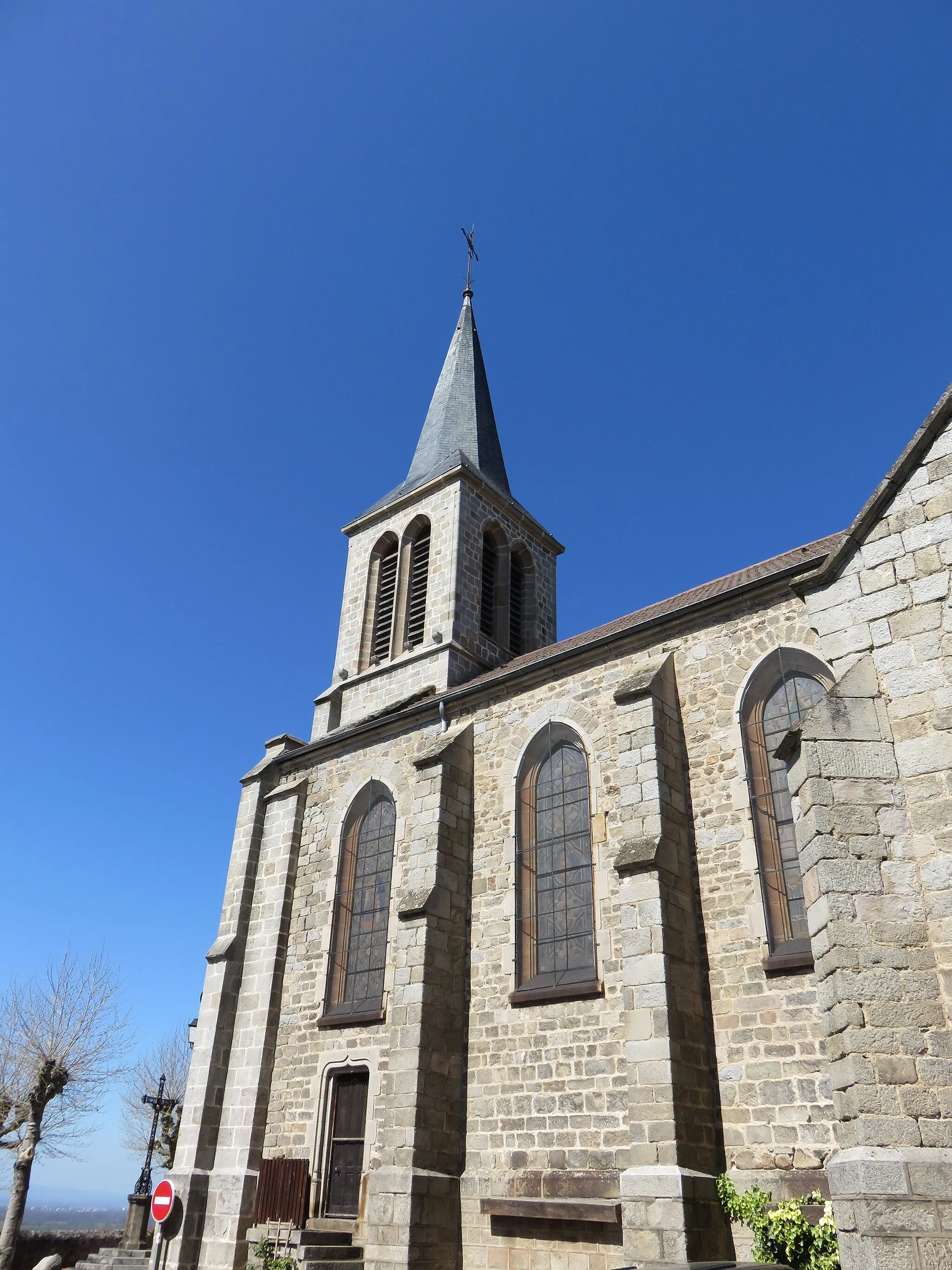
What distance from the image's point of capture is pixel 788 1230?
7609 millimetres

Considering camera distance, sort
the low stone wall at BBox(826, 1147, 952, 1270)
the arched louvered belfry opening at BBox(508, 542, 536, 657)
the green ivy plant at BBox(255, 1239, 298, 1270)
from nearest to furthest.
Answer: the low stone wall at BBox(826, 1147, 952, 1270) → the green ivy plant at BBox(255, 1239, 298, 1270) → the arched louvered belfry opening at BBox(508, 542, 536, 657)

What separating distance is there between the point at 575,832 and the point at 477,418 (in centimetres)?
1412

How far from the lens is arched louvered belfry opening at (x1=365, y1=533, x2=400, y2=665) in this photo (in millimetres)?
19297

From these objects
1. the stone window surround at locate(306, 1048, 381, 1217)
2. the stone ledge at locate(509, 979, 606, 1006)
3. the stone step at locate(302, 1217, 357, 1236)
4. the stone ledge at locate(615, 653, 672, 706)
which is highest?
the stone ledge at locate(615, 653, 672, 706)

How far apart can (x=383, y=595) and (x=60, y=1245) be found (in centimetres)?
Result: 1603

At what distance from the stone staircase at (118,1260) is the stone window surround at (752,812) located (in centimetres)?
1151

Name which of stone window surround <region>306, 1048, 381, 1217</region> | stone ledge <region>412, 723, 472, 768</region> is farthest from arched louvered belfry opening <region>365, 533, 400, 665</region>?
stone window surround <region>306, 1048, 381, 1217</region>

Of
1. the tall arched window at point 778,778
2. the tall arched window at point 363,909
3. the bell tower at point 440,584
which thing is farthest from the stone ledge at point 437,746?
the tall arched window at point 778,778

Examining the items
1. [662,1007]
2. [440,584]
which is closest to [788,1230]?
[662,1007]

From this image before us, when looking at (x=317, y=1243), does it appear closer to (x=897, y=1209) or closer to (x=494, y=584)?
(x=897, y=1209)

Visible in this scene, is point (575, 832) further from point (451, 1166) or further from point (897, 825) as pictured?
point (897, 825)

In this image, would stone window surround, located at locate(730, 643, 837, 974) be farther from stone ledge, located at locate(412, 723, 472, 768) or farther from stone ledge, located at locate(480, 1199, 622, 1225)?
stone ledge, located at locate(412, 723, 472, 768)

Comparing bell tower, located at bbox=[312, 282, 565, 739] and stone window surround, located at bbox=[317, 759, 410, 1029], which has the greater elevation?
bell tower, located at bbox=[312, 282, 565, 739]

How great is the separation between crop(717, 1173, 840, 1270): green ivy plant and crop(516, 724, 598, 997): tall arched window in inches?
102
